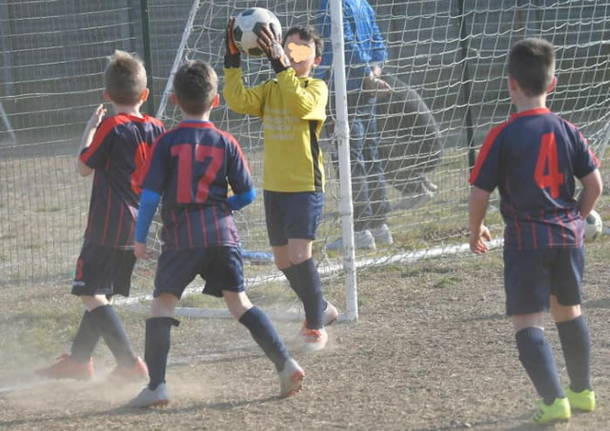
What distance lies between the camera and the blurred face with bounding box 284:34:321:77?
17.0 feet

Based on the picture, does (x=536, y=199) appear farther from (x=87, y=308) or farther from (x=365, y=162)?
(x=365, y=162)

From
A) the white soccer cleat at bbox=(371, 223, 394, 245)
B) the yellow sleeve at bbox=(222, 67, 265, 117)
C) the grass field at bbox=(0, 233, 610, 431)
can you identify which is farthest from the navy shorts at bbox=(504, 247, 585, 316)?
the white soccer cleat at bbox=(371, 223, 394, 245)

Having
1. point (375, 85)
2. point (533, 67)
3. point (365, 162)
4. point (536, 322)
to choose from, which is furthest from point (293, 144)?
point (375, 85)

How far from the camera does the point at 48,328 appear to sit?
603 centimetres

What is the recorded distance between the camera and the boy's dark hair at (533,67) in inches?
155

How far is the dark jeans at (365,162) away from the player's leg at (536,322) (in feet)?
10.4

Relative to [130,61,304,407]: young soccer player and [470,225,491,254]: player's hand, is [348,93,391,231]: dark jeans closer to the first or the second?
[130,61,304,407]: young soccer player

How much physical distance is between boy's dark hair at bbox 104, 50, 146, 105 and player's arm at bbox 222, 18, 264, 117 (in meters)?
0.47

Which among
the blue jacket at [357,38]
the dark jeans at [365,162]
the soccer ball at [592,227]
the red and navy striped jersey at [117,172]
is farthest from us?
the soccer ball at [592,227]

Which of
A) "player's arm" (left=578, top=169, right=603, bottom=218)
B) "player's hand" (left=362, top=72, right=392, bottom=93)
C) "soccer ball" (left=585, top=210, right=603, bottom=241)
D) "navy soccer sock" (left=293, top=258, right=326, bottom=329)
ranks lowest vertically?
"soccer ball" (left=585, top=210, right=603, bottom=241)

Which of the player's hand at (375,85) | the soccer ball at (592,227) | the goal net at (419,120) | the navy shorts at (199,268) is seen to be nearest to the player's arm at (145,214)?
the navy shorts at (199,268)

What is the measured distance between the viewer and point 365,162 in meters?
7.09

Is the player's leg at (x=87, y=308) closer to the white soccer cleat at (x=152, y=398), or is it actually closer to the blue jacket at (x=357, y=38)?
the white soccer cleat at (x=152, y=398)

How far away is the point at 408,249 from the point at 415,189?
28.5 inches
